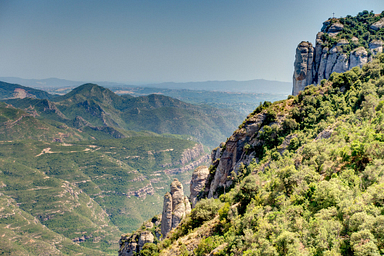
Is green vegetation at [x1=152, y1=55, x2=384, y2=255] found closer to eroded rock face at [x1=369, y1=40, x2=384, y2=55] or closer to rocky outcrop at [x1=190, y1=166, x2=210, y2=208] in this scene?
rocky outcrop at [x1=190, y1=166, x2=210, y2=208]

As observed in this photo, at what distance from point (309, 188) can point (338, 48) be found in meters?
81.3

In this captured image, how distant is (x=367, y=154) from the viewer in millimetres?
24750

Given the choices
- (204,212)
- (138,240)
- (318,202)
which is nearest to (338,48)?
(204,212)

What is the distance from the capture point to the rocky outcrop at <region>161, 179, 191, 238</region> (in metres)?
72.9

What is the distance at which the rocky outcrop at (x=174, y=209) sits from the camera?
72938mm

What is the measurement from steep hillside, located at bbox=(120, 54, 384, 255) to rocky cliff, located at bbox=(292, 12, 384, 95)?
27096mm

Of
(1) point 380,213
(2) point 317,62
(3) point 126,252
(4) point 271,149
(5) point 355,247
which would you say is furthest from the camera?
(2) point 317,62

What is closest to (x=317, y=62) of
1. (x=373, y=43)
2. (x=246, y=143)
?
(x=373, y=43)

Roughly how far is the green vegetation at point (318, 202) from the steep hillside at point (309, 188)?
0.27ft

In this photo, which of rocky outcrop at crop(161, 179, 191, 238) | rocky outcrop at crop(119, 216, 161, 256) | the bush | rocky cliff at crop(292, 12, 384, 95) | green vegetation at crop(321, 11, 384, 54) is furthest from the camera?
green vegetation at crop(321, 11, 384, 54)

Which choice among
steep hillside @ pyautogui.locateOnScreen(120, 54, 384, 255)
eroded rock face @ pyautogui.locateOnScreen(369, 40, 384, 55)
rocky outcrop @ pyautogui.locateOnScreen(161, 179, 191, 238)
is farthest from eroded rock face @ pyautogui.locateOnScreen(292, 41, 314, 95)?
rocky outcrop @ pyautogui.locateOnScreen(161, 179, 191, 238)

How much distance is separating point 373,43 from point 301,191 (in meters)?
85.2

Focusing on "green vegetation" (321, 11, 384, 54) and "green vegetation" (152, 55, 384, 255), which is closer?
"green vegetation" (152, 55, 384, 255)

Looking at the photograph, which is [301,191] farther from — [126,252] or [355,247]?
[126,252]
